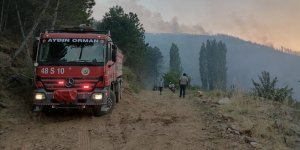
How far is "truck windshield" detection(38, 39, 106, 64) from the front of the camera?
1628 cm

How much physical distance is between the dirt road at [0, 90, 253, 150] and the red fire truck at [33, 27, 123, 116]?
0.78 m

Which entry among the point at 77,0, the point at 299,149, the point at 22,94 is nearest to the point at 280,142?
the point at 299,149

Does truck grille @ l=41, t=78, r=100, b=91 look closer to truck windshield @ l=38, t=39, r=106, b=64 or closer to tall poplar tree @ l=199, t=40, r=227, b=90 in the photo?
truck windshield @ l=38, t=39, r=106, b=64

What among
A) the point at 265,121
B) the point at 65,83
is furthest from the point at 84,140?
the point at 265,121

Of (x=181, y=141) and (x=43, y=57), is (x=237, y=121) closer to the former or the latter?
(x=181, y=141)

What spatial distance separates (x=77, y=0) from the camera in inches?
1143

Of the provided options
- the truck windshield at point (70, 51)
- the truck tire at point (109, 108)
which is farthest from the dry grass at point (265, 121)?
the truck windshield at point (70, 51)

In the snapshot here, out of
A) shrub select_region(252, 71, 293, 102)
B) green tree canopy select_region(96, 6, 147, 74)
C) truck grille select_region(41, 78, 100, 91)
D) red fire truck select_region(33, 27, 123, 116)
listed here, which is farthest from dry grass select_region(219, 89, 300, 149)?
green tree canopy select_region(96, 6, 147, 74)

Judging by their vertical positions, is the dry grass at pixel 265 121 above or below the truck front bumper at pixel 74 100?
below

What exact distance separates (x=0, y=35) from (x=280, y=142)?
19.6 m

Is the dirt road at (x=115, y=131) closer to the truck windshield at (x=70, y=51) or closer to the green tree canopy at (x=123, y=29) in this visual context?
the truck windshield at (x=70, y=51)

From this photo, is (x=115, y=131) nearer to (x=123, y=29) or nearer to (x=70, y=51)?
(x=70, y=51)

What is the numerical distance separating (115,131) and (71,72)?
2.85 m

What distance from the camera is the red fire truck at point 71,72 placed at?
15.9 m
